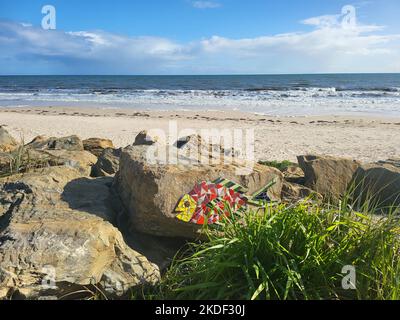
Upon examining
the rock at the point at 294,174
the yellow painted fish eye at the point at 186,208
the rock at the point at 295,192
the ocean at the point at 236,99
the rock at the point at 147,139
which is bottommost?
the rock at the point at 294,174

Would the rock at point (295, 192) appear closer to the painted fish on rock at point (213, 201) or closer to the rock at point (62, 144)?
the painted fish on rock at point (213, 201)

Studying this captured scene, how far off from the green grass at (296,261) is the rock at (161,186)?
605mm

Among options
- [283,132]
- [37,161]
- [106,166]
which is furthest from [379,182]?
[283,132]

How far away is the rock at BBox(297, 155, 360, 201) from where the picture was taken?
5102 millimetres

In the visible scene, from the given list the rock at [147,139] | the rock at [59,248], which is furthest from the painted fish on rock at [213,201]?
the rock at [147,139]

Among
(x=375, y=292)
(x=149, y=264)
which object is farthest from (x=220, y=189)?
(x=375, y=292)

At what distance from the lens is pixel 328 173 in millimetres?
5191

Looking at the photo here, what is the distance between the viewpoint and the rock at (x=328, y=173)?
5.10 metres

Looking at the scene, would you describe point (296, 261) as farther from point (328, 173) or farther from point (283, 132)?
point (283, 132)

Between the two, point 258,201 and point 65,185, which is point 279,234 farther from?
point 65,185

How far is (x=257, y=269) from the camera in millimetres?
2367

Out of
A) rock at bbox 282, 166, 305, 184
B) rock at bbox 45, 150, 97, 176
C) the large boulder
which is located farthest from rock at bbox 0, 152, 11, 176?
rock at bbox 282, 166, 305, 184
